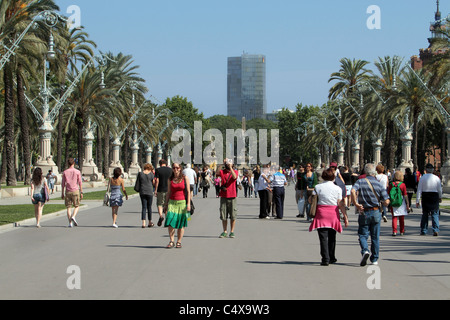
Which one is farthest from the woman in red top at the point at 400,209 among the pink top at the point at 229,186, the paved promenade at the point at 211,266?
the pink top at the point at 229,186

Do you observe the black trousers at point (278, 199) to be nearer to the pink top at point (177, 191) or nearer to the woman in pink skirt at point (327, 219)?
the pink top at point (177, 191)

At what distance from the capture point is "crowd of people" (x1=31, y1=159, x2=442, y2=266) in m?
11.0

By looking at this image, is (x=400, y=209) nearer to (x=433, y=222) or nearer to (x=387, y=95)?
(x=433, y=222)

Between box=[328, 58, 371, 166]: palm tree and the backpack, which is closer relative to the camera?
the backpack

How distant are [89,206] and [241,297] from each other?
21613 millimetres

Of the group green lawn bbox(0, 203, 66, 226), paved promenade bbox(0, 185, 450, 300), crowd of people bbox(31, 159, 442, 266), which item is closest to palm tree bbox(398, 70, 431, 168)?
crowd of people bbox(31, 159, 442, 266)

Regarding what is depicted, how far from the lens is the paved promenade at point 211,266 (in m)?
8.33

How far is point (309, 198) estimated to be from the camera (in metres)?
18.1

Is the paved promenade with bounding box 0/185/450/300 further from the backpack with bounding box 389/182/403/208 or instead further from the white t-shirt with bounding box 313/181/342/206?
the white t-shirt with bounding box 313/181/342/206

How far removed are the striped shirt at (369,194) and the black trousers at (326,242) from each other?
2.41 ft

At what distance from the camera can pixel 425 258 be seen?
1198 cm

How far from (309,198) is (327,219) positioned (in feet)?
23.8

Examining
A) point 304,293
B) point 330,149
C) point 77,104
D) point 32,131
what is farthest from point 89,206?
point 330,149
